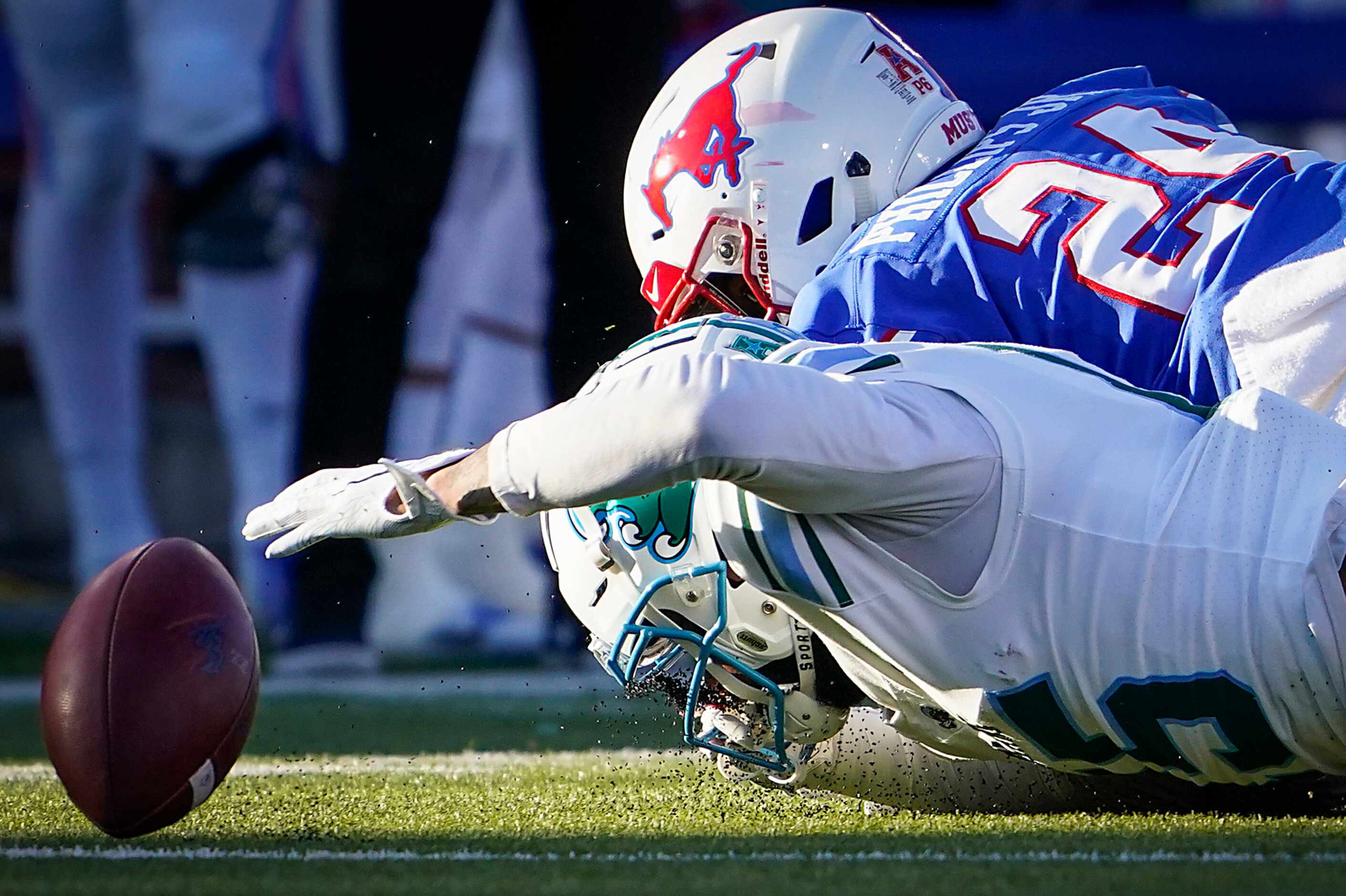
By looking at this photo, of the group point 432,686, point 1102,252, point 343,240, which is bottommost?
point 432,686

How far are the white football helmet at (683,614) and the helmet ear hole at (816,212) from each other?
0.68 metres

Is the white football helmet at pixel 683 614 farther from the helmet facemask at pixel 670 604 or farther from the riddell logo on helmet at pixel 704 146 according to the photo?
the riddell logo on helmet at pixel 704 146

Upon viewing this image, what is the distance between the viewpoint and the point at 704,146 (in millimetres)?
2639

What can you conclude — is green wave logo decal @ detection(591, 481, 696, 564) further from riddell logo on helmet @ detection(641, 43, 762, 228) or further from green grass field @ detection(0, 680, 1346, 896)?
riddell logo on helmet @ detection(641, 43, 762, 228)

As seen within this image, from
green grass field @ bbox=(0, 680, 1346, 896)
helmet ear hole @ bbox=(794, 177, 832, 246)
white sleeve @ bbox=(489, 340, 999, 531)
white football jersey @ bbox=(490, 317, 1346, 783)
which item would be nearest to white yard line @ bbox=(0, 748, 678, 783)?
green grass field @ bbox=(0, 680, 1346, 896)

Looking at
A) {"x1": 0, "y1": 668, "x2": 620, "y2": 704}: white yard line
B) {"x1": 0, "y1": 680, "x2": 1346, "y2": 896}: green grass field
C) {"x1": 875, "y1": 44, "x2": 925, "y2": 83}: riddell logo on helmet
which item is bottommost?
{"x1": 0, "y1": 668, "x2": 620, "y2": 704}: white yard line

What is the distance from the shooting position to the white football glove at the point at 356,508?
6.11 feet

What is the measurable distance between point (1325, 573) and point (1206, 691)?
0.59 ft

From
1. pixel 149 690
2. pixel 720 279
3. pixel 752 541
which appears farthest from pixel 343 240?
pixel 752 541

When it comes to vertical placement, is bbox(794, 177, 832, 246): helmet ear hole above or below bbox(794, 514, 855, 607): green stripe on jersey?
above

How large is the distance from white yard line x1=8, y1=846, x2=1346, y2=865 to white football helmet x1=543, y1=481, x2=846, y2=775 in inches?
9.6

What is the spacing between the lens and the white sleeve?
1.70 m

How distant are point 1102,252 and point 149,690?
1.31m

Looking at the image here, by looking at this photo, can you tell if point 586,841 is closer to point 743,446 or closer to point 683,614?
point 683,614
